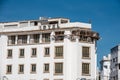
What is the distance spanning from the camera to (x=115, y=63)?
67438 millimetres

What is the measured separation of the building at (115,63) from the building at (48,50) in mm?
18513

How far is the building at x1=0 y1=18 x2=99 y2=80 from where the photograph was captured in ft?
150

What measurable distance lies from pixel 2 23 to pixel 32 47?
19.5 feet

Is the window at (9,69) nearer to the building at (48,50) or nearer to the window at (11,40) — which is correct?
the building at (48,50)

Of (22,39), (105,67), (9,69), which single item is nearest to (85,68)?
Answer: (22,39)

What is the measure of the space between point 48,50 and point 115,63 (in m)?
23.6

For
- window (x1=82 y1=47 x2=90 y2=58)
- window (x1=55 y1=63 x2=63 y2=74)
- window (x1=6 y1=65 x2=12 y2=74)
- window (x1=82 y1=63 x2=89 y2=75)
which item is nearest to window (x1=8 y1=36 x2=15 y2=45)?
window (x1=6 y1=65 x2=12 y2=74)

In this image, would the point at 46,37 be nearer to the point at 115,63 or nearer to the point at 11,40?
the point at 11,40

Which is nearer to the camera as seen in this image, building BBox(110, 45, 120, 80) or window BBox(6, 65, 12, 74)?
window BBox(6, 65, 12, 74)

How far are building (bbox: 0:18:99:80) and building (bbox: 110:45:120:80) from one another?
18513 mm

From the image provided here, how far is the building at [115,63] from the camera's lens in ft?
214

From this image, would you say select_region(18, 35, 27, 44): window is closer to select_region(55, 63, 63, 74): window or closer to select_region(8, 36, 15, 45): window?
select_region(8, 36, 15, 45): window

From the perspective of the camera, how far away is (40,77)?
4672 centimetres

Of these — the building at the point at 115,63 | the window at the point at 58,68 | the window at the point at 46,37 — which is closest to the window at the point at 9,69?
the window at the point at 46,37
